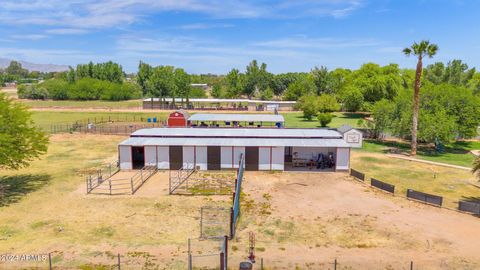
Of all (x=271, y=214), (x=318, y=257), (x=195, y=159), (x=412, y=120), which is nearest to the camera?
(x=318, y=257)

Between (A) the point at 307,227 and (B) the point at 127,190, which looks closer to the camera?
(A) the point at 307,227

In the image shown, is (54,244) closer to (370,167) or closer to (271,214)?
(271,214)

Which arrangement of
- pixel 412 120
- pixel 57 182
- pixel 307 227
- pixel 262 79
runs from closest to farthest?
pixel 307 227
pixel 57 182
pixel 412 120
pixel 262 79

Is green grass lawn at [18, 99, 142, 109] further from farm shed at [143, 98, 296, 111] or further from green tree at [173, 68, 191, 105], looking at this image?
green tree at [173, 68, 191, 105]

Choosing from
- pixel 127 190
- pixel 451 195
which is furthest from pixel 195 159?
pixel 451 195

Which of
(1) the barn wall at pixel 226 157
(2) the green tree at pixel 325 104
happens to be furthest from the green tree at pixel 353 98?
(1) the barn wall at pixel 226 157

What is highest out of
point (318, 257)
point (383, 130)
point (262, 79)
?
point (262, 79)

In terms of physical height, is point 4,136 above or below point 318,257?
above
